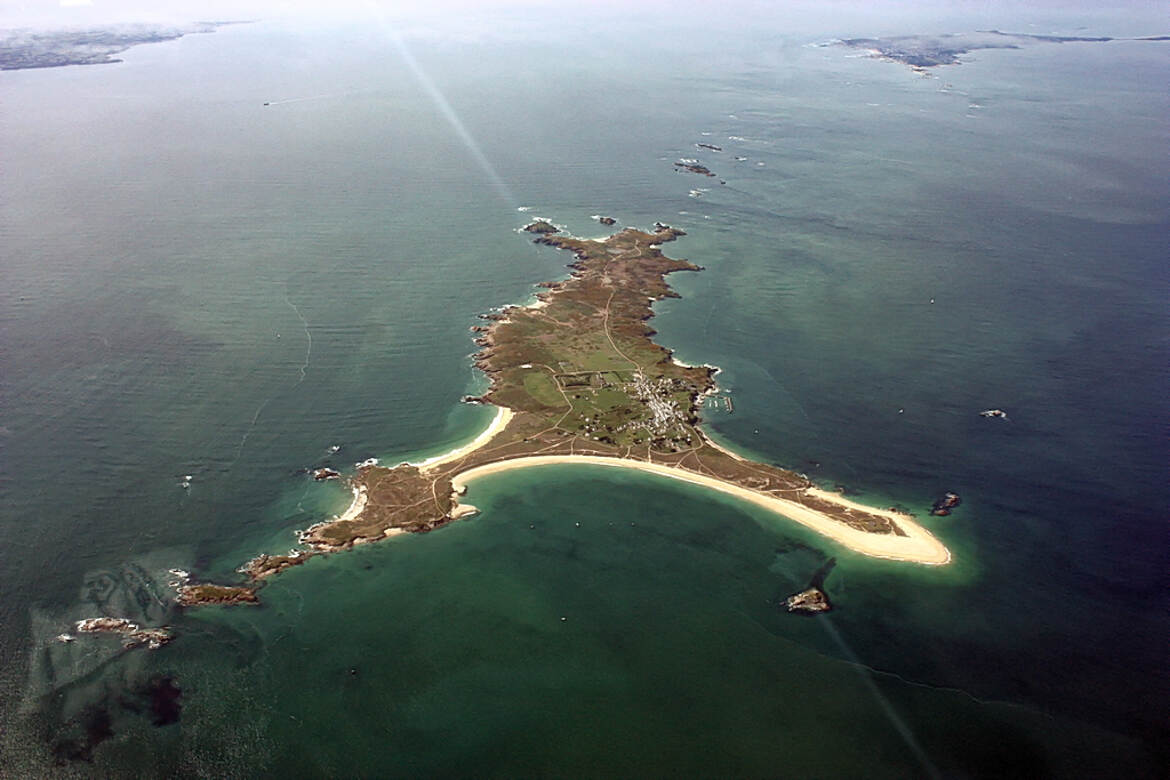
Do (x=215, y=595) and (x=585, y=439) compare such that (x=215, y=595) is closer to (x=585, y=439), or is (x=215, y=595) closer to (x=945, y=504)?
(x=585, y=439)

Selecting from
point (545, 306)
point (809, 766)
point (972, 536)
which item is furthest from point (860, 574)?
point (545, 306)

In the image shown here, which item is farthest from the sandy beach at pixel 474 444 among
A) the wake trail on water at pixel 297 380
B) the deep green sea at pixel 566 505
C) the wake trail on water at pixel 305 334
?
the wake trail on water at pixel 305 334

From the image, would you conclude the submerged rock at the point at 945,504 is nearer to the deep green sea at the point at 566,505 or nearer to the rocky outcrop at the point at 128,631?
the deep green sea at the point at 566,505

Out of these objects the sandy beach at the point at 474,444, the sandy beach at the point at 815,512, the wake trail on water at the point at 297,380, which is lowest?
the sandy beach at the point at 815,512

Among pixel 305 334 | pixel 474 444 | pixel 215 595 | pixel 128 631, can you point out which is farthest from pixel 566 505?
pixel 305 334

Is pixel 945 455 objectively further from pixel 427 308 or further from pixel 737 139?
pixel 737 139

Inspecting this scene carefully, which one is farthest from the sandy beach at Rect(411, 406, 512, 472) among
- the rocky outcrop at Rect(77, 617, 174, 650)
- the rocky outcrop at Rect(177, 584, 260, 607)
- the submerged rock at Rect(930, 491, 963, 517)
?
the submerged rock at Rect(930, 491, 963, 517)
